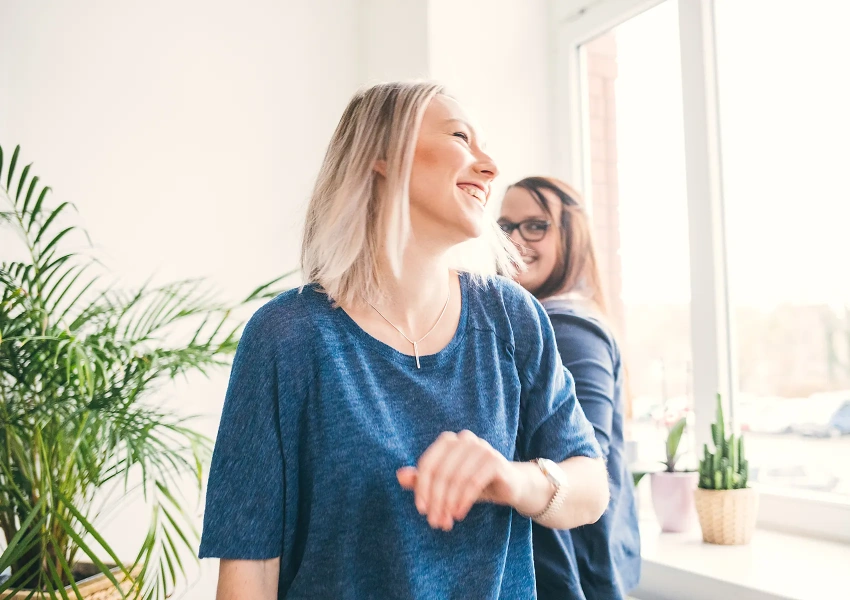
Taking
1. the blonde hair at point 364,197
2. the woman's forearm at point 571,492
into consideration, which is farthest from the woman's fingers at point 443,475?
the blonde hair at point 364,197

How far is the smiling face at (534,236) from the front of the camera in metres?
1.66

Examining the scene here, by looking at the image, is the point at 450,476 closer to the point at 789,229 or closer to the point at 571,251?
the point at 571,251

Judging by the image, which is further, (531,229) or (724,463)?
(724,463)

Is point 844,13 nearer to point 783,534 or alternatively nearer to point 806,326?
point 806,326

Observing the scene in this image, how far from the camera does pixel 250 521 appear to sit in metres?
0.95

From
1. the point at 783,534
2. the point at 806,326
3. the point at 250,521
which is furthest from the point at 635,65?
the point at 250,521

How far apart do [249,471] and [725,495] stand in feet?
4.26

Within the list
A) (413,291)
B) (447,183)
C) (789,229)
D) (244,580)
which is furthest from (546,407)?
(789,229)

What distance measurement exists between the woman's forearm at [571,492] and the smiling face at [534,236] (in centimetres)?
63

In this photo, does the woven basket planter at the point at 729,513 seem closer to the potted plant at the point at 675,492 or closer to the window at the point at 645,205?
the potted plant at the point at 675,492

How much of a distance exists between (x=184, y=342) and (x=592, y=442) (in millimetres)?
1623

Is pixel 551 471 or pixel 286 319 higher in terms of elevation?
pixel 286 319

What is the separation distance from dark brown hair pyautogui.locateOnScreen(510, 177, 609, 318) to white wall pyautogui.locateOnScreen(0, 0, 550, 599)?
2.95ft

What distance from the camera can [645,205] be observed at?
95.9 inches
